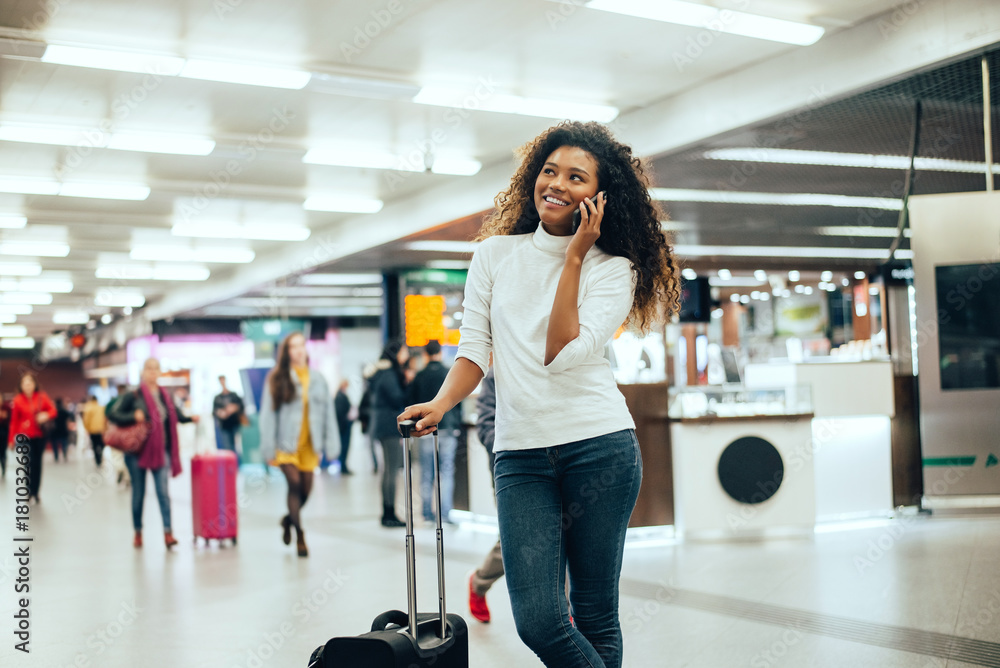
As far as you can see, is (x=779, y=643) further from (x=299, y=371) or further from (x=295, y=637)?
(x=299, y=371)

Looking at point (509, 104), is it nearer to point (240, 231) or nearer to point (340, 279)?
point (240, 231)

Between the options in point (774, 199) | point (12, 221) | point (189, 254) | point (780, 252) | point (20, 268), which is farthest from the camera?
point (780, 252)

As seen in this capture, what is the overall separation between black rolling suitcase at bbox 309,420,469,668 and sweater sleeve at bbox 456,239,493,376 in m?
0.21

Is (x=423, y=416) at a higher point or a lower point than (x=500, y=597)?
higher

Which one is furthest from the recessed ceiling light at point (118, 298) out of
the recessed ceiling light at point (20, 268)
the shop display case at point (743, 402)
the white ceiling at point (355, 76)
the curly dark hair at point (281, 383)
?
the shop display case at point (743, 402)

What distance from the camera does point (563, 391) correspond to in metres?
1.84

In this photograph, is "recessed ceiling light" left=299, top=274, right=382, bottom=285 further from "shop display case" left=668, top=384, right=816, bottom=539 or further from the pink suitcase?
"shop display case" left=668, top=384, right=816, bottom=539

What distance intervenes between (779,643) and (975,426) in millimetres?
3363

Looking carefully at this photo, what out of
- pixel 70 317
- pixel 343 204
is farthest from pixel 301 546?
pixel 70 317

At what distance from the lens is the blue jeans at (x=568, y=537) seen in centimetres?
180

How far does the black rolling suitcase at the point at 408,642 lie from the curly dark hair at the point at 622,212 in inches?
22.7

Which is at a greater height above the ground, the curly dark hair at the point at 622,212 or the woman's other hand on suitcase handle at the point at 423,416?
the curly dark hair at the point at 622,212

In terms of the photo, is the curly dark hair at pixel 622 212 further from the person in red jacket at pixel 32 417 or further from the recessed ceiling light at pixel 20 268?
the recessed ceiling light at pixel 20 268

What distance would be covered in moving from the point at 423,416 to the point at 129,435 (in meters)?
5.83
